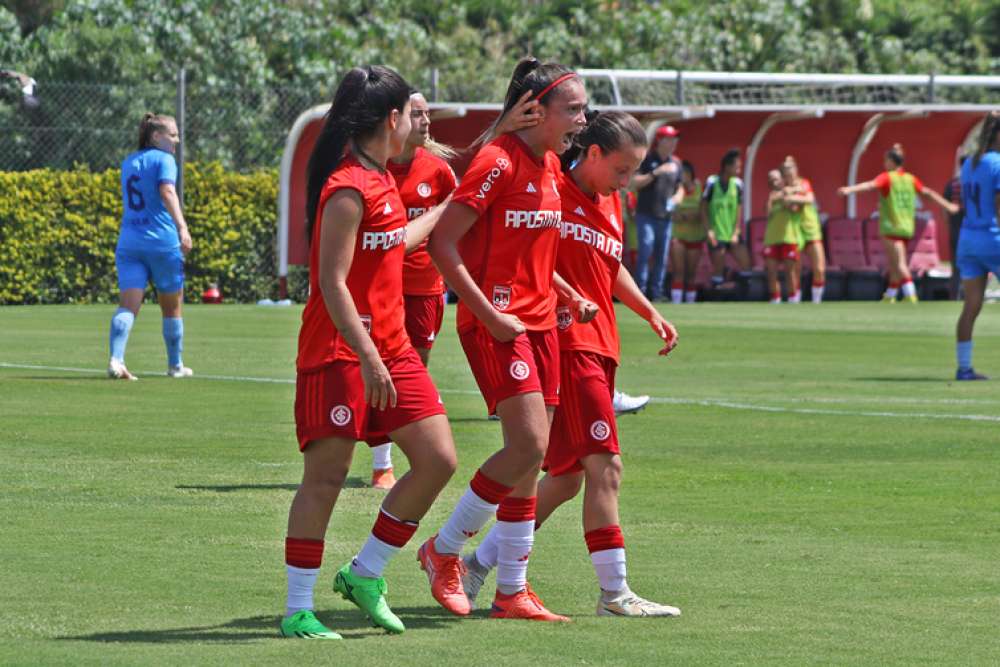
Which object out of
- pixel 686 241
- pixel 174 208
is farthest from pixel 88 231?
pixel 174 208

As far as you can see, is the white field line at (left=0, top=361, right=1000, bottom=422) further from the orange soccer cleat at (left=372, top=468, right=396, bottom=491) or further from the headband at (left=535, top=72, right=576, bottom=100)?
the headband at (left=535, top=72, right=576, bottom=100)

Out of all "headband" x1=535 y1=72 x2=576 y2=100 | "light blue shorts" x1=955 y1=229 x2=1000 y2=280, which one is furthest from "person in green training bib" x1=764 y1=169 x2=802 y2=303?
"headband" x1=535 y1=72 x2=576 y2=100

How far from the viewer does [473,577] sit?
23.8ft

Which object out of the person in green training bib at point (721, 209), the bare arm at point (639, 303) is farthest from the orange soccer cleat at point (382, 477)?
the person in green training bib at point (721, 209)

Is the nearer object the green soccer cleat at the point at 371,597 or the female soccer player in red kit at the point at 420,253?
the green soccer cleat at the point at 371,597

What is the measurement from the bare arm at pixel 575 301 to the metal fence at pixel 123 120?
64.9 ft

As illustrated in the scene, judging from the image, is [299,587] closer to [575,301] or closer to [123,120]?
[575,301]

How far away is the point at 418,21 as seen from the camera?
41219 mm

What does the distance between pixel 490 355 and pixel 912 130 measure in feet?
98.1

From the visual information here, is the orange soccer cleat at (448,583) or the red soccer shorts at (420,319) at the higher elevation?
the red soccer shorts at (420,319)

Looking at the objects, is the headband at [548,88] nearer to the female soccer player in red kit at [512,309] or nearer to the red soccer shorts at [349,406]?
the female soccer player in red kit at [512,309]

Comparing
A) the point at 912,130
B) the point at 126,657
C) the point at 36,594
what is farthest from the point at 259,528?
the point at 912,130

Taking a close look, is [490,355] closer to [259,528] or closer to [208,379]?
[259,528]

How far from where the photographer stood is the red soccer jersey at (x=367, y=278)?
6.38m
